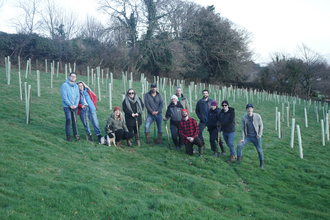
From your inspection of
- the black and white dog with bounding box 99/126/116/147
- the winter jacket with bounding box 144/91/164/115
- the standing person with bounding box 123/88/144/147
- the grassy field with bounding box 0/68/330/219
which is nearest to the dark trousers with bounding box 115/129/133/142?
the black and white dog with bounding box 99/126/116/147

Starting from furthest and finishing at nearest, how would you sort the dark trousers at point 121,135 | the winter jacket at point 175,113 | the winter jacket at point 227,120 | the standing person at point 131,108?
the winter jacket at point 175,113, the standing person at point 131,108, the dark trousers at point 121,135, the winter jacket at point 227,120

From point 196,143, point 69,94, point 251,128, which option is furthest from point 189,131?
point 69,94

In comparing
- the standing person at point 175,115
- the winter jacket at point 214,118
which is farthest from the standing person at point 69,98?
the winter jacket at point 214,118

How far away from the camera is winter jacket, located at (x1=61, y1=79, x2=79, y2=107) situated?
24.9 ft

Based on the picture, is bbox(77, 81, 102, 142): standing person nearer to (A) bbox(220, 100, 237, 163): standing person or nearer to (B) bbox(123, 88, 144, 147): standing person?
(B) bbox(123, 88, 144, 147): standing person

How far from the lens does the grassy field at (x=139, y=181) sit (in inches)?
174

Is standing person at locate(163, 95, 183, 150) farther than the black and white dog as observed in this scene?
Yes

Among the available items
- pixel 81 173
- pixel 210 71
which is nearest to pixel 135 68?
pixel 210 71

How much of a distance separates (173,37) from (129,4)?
21.2ft

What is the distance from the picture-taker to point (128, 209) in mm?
Answer: 4461

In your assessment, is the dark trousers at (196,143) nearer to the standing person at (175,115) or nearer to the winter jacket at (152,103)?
the standing person at (175,115)

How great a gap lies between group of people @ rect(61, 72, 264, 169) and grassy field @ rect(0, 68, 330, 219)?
0.49 meters

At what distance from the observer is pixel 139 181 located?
5902 millimetres

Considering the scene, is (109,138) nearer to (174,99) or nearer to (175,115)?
(175,115)
